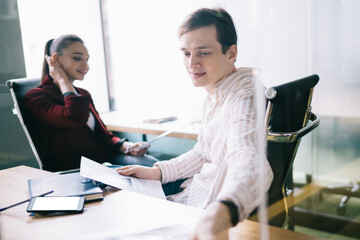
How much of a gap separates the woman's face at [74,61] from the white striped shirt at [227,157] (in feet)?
3.14

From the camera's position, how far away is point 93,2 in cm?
277

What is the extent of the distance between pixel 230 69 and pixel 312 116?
0.30 metres

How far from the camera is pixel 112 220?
79 centimetres

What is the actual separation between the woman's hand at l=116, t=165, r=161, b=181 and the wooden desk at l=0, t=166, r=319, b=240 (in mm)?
154

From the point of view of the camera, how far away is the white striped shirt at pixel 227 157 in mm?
636

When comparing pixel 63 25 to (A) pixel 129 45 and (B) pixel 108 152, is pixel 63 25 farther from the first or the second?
(B) pixel 108 152

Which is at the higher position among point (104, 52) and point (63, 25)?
point (63, 25)

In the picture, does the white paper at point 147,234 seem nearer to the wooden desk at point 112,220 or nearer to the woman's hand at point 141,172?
the wooden desk at point 112,220

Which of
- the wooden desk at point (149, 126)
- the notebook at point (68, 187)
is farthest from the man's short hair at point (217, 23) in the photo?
the wooden desk at point (149, 126)

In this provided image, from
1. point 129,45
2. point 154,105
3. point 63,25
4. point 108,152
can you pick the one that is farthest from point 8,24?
point 154,105

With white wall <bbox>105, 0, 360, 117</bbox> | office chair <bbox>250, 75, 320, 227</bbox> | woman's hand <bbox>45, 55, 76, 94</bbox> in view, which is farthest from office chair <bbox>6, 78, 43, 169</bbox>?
office chair <bbox>250, 75, 320, 227</bbox>

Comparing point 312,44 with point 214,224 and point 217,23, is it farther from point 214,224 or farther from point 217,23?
point 214,224

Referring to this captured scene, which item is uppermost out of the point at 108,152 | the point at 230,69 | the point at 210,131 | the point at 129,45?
the point at 129,45

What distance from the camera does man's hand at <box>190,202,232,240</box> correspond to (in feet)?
1.68
